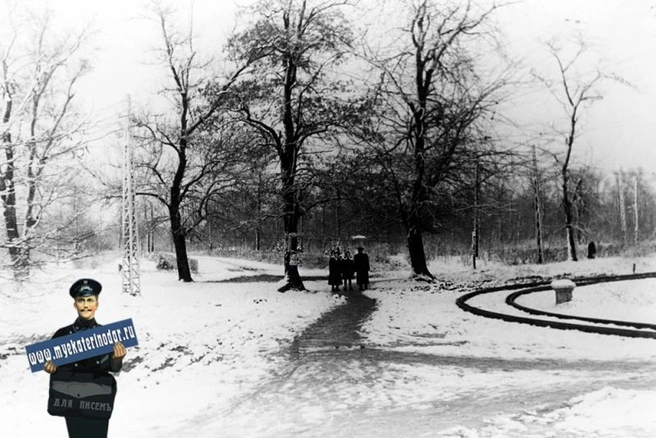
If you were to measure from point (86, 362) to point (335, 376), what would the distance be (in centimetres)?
380

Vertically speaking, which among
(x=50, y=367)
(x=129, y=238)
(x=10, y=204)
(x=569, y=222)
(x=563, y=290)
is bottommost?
(x=563, y=290)

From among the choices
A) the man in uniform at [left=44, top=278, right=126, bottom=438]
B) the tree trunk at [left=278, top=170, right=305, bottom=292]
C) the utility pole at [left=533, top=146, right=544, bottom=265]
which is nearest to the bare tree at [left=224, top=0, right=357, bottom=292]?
the tree trunk at [left=278, top=170, right=305, bottom=292]

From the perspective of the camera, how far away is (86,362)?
2.84 m

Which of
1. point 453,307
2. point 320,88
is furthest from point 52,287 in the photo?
point 320,88

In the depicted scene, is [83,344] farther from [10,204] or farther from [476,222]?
[476,222]

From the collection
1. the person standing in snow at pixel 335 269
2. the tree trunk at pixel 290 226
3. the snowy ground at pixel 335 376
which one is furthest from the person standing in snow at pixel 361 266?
the snowy ground at pixel 335 376

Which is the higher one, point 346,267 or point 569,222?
point 569,222

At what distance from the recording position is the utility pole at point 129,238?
7.84 metres

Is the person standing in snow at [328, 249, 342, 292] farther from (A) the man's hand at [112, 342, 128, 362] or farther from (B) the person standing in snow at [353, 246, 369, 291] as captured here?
(A) the man's hand at [112, 342, 128, 362]

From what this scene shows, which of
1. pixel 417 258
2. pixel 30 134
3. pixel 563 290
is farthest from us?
pixel 417 258

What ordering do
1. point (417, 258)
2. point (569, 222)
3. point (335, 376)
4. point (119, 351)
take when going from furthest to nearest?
point (569, 222), point (417, 258), point (335, 376), point (119, 351)

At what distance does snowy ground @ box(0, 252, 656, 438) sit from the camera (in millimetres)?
4312

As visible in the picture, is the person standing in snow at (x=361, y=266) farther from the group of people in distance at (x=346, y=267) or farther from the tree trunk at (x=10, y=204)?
the tree trunk at (x=10, y=204)

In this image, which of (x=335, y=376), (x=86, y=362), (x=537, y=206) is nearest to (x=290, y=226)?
(x=537, y=206)
